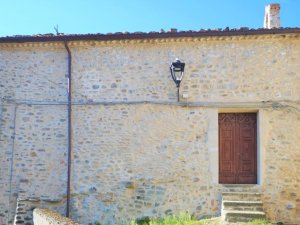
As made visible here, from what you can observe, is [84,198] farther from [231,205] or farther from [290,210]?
[290,210]

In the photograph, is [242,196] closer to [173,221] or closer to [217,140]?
[217,140]

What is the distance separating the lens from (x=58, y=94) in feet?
37.0

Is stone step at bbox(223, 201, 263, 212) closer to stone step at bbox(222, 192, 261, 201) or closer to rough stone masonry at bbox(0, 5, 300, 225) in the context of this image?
stone step at bbox(222, 192, 261, 201)

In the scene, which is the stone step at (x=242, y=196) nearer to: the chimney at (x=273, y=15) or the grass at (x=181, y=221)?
the grass at (x=181, y=221)

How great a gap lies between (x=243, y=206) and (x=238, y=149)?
1670 mm

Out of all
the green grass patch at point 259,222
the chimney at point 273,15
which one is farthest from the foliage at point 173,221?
the chimney at point 273,15

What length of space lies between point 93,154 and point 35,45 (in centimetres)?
339

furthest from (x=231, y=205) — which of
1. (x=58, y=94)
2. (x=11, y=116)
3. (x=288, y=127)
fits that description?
(x=11, y=116)

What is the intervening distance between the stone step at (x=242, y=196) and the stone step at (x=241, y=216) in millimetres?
675

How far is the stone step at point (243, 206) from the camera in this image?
9.77m

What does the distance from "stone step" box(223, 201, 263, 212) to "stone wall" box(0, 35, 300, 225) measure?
0.47 metres

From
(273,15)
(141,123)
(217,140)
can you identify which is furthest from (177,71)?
(273,15)

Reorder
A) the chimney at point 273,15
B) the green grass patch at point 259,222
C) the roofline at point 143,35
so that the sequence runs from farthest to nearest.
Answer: the chimney at point 273,15, the roofline at point 143,35, the green grass patch at point 259,222

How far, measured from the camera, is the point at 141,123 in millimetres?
10906
